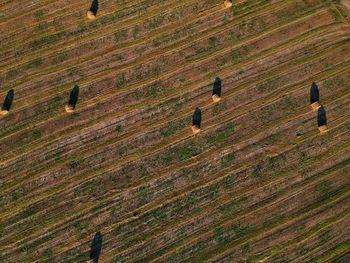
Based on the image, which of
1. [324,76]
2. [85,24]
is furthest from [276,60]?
[85,24]

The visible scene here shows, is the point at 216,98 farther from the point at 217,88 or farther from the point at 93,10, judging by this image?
the point at 93,10

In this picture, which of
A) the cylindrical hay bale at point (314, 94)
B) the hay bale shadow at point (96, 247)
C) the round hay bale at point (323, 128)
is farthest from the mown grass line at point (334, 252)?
the hay bale shadow at point (96, 247)

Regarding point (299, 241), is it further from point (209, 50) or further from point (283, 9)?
point (283, 9)

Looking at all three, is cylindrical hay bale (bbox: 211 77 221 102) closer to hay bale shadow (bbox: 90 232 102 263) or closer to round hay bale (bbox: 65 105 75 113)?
round hay bale (bbox: 65 105 75 113)

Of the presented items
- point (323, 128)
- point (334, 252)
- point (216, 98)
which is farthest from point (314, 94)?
point (334, 252)

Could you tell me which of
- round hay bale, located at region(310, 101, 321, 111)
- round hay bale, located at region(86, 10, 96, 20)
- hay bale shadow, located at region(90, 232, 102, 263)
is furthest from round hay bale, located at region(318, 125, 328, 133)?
round hay bale, located at region(86, 10, 96, 20)
